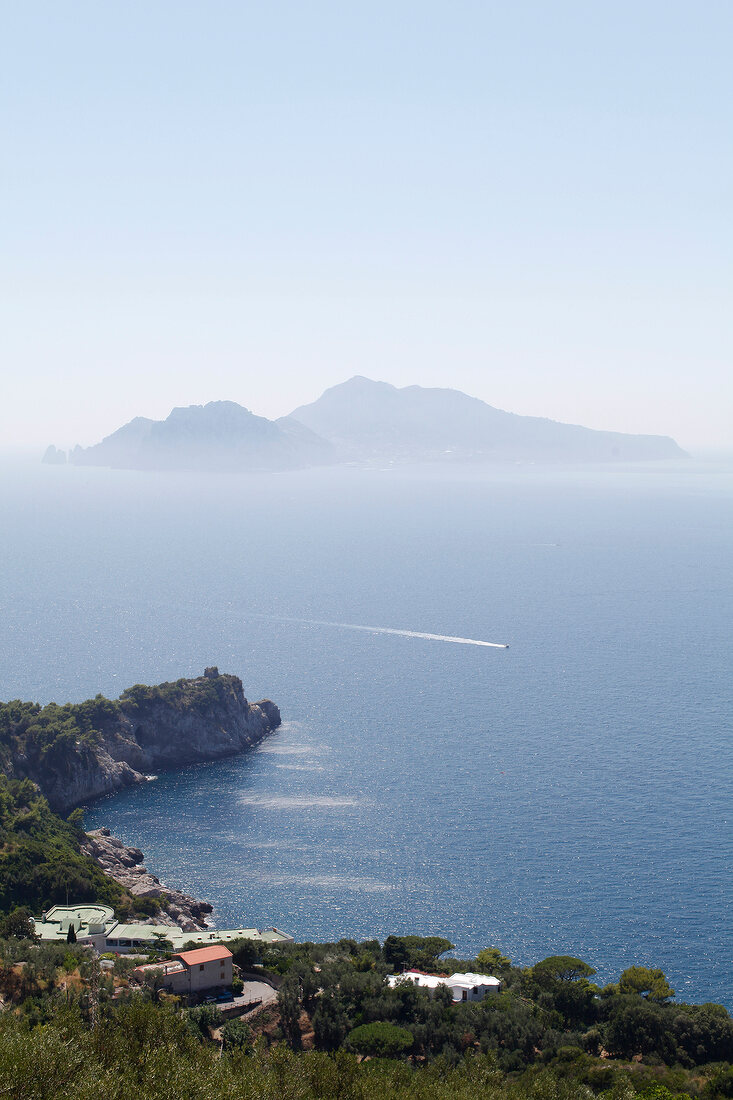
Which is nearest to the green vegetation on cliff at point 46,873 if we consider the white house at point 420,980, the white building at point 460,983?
the white house at point 420,980

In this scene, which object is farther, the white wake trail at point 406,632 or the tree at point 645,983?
the white wake trail at point 406,632

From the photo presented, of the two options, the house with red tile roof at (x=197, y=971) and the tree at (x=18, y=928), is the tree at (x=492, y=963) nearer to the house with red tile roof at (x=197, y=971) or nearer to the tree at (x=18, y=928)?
the house with red tile roof at (x=197, y=971)

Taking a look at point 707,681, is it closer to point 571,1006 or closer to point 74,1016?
point 571,1006

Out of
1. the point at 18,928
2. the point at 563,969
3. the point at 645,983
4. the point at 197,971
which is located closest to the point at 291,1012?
the point at 197,971

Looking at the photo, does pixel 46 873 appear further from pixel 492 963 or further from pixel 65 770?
pixel 492 963

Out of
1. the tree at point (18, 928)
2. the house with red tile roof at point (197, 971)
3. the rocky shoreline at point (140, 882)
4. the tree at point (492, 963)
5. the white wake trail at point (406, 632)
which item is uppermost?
the white wake trail at point (406, 632)

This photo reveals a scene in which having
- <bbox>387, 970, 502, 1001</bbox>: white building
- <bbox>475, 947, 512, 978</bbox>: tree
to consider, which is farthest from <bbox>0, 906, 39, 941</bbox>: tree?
<bbox>475, 947, 512, 978</bbox>: tree
